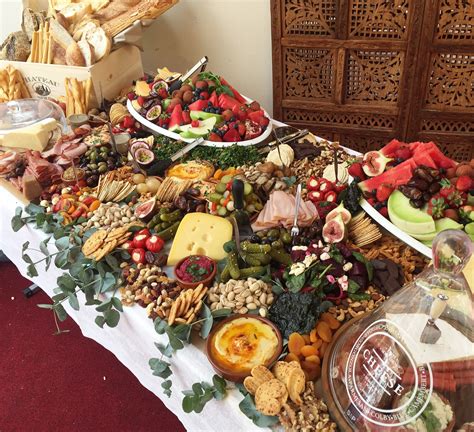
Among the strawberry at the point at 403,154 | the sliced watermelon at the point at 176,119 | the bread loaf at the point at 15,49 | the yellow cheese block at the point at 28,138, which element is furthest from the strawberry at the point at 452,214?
the bread loaf at the point at 15,49

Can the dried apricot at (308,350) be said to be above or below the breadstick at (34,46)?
below

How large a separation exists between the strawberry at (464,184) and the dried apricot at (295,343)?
0.64 m

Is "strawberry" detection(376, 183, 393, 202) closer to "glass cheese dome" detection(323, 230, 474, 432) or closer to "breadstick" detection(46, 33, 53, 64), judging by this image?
"glass cheese dome" detection(323, 230, 474, 432)

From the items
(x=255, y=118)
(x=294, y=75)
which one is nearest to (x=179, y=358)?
(x=255, y=118)

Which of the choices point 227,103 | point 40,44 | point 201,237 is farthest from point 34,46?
point 201,237

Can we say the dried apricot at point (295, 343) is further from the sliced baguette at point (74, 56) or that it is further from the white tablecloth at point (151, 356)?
the sliced baguette at point (74, 56)

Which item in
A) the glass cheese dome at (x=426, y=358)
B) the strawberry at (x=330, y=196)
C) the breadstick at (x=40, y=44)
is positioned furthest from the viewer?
the breadstick at (x=40, y=44)

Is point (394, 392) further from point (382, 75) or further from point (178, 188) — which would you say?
point (382, 75)

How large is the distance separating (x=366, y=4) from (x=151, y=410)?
207 centimetres

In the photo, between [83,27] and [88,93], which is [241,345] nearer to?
[88,93]

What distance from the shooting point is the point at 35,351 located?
6.89 ft

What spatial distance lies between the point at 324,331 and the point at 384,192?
0.52 metres

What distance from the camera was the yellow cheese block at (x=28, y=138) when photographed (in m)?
1.89

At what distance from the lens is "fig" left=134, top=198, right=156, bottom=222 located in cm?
147
